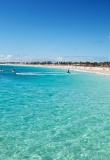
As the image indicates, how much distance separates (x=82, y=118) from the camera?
44.3ft

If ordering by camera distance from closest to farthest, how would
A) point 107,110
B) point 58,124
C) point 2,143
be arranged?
point 2,143
point 58,124
point 107,110

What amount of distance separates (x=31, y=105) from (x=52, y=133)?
704 cm

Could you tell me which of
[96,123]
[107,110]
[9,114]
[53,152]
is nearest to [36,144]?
[53,152]

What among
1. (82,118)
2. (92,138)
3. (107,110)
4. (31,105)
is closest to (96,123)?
(82,118)

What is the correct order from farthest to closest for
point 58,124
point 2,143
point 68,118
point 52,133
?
point 68,118 < point 58,124 < point 52,133 < point 2,143

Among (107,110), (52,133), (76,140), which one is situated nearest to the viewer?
(76,140)

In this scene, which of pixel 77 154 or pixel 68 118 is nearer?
pixel 77 154

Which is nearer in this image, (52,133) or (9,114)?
(52,133)

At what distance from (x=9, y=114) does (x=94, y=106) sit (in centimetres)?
632

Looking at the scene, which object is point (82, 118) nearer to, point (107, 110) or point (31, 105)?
point (107, 110)

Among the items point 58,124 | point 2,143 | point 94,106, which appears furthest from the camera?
point 94,106

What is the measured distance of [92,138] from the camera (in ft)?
33.0

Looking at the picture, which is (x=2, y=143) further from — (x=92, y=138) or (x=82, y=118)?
(x=82, y=118)

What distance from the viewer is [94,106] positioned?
1738 centimetres
